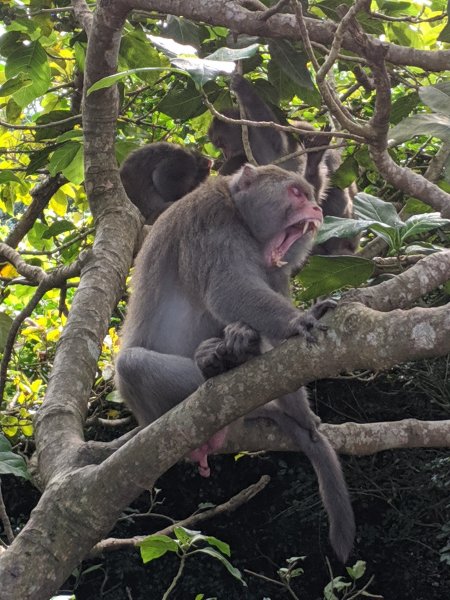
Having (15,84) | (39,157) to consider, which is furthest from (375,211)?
(39,157)

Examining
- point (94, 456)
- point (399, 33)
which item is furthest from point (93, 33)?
point (94, 456)

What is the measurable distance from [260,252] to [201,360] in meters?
0.84

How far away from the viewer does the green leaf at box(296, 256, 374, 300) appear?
2.91 metres

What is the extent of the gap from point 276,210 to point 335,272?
82 cm

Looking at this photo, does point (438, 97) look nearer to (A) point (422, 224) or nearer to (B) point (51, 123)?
(A) point (422, 224)

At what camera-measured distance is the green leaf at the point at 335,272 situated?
115 inches

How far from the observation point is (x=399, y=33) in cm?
432

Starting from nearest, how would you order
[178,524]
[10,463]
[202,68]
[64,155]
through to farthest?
[202,68] < [10,463] < [178,524] < [64,155]

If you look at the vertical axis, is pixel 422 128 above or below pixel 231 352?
above

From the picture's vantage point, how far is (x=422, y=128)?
2453mm

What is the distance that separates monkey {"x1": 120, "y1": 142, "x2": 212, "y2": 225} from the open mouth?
2.73 meters

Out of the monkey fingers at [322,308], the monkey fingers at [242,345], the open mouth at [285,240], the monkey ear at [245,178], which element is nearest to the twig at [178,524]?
the monkey fingers at [242,345]

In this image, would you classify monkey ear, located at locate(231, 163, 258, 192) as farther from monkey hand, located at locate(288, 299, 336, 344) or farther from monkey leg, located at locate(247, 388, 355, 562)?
monkey hand, located at locate(288, 299, 336, 344)

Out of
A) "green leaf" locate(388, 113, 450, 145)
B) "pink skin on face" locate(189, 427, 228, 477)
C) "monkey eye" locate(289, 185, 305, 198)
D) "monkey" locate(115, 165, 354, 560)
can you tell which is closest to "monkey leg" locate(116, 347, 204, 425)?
"monkey" locate(115, 165, 354, 560)
